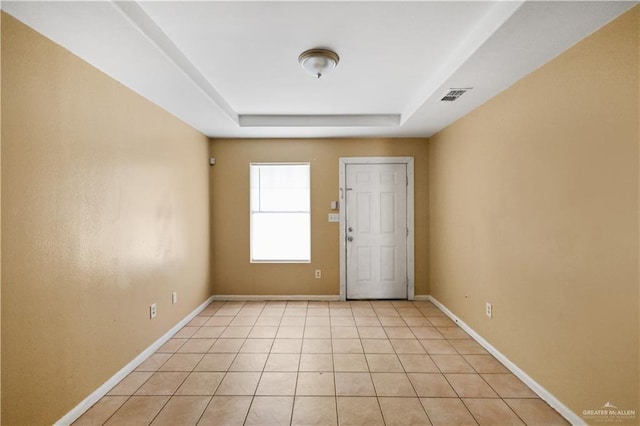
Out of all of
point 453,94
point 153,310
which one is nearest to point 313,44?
point 453,94

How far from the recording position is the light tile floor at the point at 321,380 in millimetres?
1958

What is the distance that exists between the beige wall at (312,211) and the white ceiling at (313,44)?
1161 millimetres

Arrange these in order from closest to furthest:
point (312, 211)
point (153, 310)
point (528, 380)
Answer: point (528, 380), point (153, 310), point (312, 211)

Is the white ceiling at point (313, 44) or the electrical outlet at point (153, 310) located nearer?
the white ceiling at point (313, 44)

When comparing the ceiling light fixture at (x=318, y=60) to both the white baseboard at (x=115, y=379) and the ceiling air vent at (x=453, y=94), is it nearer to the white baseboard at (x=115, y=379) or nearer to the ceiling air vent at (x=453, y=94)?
the ceiling air vent at (x=453, y=94)

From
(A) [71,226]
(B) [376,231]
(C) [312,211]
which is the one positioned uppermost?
(C) [312,211]

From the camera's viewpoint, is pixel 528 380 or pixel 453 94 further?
pixel 453 94

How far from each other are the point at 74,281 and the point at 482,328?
3.40m

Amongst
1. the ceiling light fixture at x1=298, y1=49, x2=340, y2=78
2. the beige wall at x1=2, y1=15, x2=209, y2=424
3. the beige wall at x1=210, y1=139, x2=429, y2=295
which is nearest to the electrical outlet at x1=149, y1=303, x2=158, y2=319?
the beige wall at x1=2, y1=15, x2=209, y2=424

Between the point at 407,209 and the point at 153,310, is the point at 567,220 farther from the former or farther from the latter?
the point at 153,310

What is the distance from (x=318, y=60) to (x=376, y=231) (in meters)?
2.75

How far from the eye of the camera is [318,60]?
2.18m

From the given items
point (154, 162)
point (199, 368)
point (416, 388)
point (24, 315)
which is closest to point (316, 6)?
point (154, 162)

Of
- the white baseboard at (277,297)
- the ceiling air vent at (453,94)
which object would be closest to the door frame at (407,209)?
the white baseboard at (277,297)
